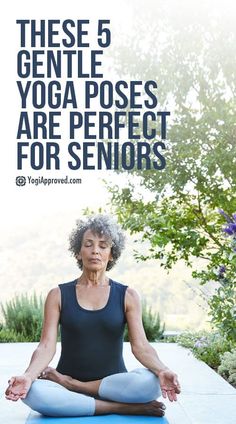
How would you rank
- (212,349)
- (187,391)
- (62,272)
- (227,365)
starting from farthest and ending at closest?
1. (62,272)
2. (212,349)
3. (227,365)
4. (187,391)

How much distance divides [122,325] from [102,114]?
3.64 m

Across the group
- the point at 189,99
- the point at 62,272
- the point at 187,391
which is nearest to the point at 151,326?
the point at 189,99

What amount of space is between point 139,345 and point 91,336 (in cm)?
23

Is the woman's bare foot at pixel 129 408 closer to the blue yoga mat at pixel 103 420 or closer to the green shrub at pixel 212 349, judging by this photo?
the blue yoga mat at pixel 103 420

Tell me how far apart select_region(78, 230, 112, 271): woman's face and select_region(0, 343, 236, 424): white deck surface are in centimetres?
91

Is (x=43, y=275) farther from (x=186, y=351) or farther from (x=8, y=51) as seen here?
(x=186, y=351)

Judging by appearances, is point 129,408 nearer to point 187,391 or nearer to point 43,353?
point 43,353

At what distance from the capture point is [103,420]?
3627 millimetres

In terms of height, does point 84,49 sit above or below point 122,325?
above

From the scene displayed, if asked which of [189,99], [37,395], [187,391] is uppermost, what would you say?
[189,99]

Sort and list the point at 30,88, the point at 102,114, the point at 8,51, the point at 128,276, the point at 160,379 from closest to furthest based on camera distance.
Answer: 1. the point at 160,379
2. the point at 30,88
3. the point at 102,114
4. the point at 8,51
5. the point at 128,276

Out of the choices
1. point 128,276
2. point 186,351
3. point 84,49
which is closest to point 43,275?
Result: point 128,276

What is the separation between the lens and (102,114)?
714 centimetres

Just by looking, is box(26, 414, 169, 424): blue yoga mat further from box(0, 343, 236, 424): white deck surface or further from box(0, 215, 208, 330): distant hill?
box(0, 215, 208, 330): distant hill
